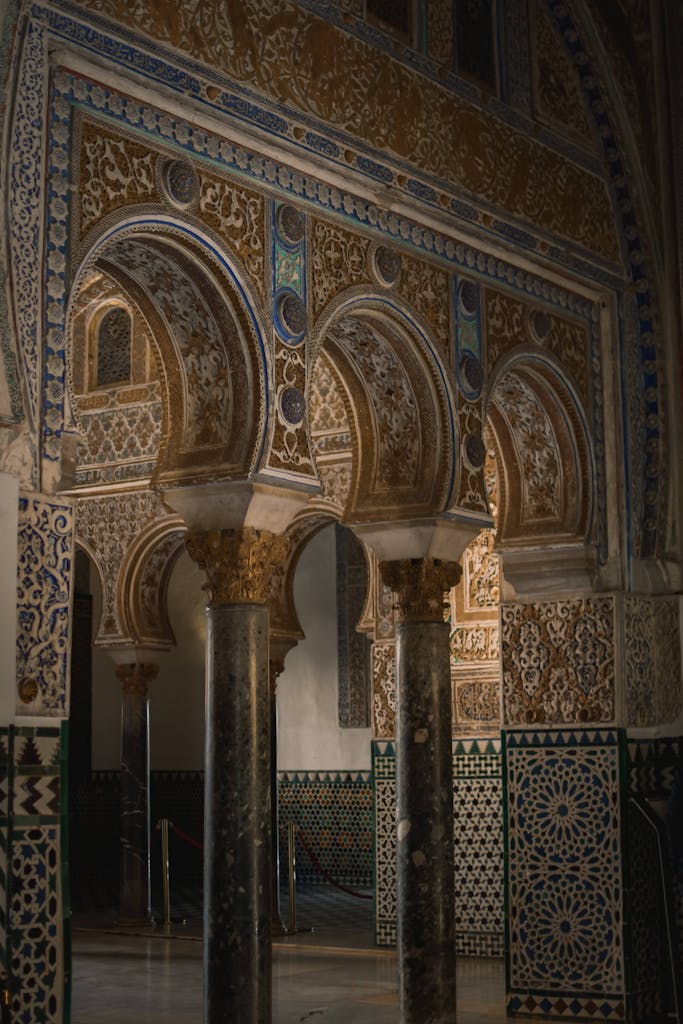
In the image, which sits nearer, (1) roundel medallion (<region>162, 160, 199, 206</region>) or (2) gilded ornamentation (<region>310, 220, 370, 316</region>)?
(1) roundel medallion (<region>162, 160, 199, 206</region>)

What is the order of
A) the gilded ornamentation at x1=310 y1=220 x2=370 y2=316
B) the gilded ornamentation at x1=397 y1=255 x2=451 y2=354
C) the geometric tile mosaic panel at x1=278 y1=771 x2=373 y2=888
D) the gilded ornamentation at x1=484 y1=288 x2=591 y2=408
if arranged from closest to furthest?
the gilded ornamentation at x1=310 y1=220 x2=370 y2=316
the gilded ornamentation at x1=397 y1=255 x2=451 y2=354
the gilded ornamentation at x1=484 y1=288 x2=591 y2=408
the geometric tile mosaic panel at x1=278 y1=771 x2=373 y2=888

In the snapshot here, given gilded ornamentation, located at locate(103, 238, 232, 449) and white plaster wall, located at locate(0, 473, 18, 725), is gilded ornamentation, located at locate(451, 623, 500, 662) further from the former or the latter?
white plaster wall, located at locate(0, 473, 18, 725)

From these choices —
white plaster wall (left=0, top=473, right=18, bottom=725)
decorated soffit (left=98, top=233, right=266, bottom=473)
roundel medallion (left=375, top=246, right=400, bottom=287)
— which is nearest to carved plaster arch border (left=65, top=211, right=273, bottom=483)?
decorated soffit (left=98, top=233, right=266, bottom=473)

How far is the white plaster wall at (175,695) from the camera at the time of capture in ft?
54.0

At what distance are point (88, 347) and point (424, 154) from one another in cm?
594

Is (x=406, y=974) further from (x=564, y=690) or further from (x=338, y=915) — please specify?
(x=338, y=915)

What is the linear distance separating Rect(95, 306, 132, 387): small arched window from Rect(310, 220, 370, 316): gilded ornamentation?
5.59 m

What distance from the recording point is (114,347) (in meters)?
12.4

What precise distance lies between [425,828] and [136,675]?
5.69 meters

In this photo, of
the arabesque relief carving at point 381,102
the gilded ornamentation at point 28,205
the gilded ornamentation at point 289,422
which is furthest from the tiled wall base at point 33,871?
the arabesque relief carving at point 381,102

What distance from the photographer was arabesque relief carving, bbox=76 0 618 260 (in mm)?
6066

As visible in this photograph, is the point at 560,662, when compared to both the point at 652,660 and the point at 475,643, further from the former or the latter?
the point at 475,643

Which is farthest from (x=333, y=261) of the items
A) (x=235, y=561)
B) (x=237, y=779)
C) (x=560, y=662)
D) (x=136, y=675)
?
(x=136, y=675)

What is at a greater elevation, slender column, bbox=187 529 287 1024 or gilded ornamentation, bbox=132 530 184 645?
gilded ornamentation, bbox=132 530 184 645
